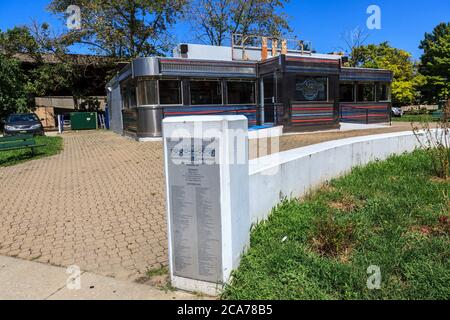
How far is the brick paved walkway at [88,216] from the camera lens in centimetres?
414

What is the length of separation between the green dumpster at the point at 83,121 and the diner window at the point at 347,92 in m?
19.4

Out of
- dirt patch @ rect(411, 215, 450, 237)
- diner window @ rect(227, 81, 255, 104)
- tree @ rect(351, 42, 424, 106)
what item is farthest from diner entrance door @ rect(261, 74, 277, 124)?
tree @ rect(351, 42, 424, 106)

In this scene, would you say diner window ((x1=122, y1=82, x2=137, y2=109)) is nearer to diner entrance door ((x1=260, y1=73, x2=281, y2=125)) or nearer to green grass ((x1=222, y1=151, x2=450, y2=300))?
diner entrance door ((x1=260, y1=73, x2=281, y2=125))

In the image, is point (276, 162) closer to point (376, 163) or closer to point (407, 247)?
point (407, 247)

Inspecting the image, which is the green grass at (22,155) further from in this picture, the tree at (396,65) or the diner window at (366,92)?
the tree at (396,65)

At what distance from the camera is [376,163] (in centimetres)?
733

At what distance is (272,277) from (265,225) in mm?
1095

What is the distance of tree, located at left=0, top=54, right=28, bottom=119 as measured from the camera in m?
28.2

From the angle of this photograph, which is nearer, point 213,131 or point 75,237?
point 213,131

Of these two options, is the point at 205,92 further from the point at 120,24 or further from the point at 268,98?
the point at 120,24

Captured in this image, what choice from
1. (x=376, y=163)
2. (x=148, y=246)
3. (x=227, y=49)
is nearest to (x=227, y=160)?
(x=148, y=246)

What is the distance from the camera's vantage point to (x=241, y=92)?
17.4 meters

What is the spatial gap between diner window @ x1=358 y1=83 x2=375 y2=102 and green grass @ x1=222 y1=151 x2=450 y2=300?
644 inches

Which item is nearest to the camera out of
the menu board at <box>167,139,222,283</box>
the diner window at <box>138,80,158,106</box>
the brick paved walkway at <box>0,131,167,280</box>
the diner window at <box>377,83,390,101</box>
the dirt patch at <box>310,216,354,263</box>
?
the menu board at <box>167,139,222,283</box>
